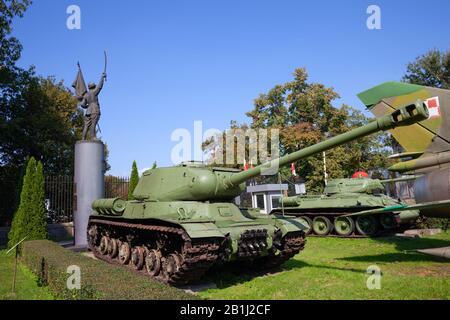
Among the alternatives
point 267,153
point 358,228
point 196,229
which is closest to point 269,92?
point 267,153

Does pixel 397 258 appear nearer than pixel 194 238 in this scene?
No

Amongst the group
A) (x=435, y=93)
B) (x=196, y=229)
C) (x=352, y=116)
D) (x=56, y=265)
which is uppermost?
(x=352, y=116)

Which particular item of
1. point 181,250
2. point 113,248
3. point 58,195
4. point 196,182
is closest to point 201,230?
point 181,250

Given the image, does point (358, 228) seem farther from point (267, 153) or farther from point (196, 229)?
point (267, 153)

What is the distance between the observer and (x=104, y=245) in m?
12.0

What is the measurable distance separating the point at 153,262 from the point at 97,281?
114 inches

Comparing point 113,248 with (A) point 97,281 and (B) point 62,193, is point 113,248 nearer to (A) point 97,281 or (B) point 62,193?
(A) point 97,281

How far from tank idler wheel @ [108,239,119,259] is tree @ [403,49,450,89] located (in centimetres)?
3543

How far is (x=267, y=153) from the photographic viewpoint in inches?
1195

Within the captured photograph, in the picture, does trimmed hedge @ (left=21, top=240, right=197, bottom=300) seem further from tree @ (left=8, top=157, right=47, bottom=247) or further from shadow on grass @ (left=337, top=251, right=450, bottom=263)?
shadow on grass @ (left=337, top=251, right=450, bottom=263)

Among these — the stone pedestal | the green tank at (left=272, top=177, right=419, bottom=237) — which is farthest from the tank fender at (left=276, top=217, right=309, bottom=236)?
the stone pedestal

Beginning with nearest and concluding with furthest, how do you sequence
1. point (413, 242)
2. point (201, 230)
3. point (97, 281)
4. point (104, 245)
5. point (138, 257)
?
point (97, 281) < point (201, 230) < point (138, 257) < point (104, 245) < point (413, 242)

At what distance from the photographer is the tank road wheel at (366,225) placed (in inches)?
632
